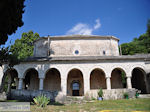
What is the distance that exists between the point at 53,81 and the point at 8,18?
12.3m

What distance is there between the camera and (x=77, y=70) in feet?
61.1

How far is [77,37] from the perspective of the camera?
20.8 m

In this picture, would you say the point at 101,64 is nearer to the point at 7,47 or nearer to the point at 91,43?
the point at 91,43

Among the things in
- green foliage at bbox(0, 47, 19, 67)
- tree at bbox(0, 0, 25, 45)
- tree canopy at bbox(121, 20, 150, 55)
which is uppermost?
tree canopy at bbox(121, 20, 150, 55)

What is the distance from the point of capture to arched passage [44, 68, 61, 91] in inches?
726

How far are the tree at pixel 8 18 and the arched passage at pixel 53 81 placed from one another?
951 centimetres

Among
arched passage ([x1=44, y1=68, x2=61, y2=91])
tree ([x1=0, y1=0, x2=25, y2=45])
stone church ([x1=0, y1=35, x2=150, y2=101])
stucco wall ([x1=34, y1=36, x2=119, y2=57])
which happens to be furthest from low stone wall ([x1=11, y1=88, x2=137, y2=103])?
stucco wall ([x1=34, y1=36, x2=119, y2=57])

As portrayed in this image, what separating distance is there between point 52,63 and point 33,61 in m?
2.73

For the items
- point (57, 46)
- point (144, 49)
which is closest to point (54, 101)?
point (57, 46)

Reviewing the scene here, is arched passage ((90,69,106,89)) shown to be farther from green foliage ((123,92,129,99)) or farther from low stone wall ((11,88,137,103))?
green foliage ((123,92,129,99))

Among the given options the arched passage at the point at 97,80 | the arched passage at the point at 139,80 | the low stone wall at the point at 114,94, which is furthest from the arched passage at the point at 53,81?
the arched passage at the point at 139,80

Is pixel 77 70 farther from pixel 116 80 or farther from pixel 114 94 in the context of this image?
pixel 114 94

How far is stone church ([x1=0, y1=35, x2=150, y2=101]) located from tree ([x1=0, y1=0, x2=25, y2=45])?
659 cm

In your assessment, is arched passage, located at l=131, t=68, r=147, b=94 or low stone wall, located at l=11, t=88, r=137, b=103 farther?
arched passage, located at l=131, t=68, r=147, b=94
